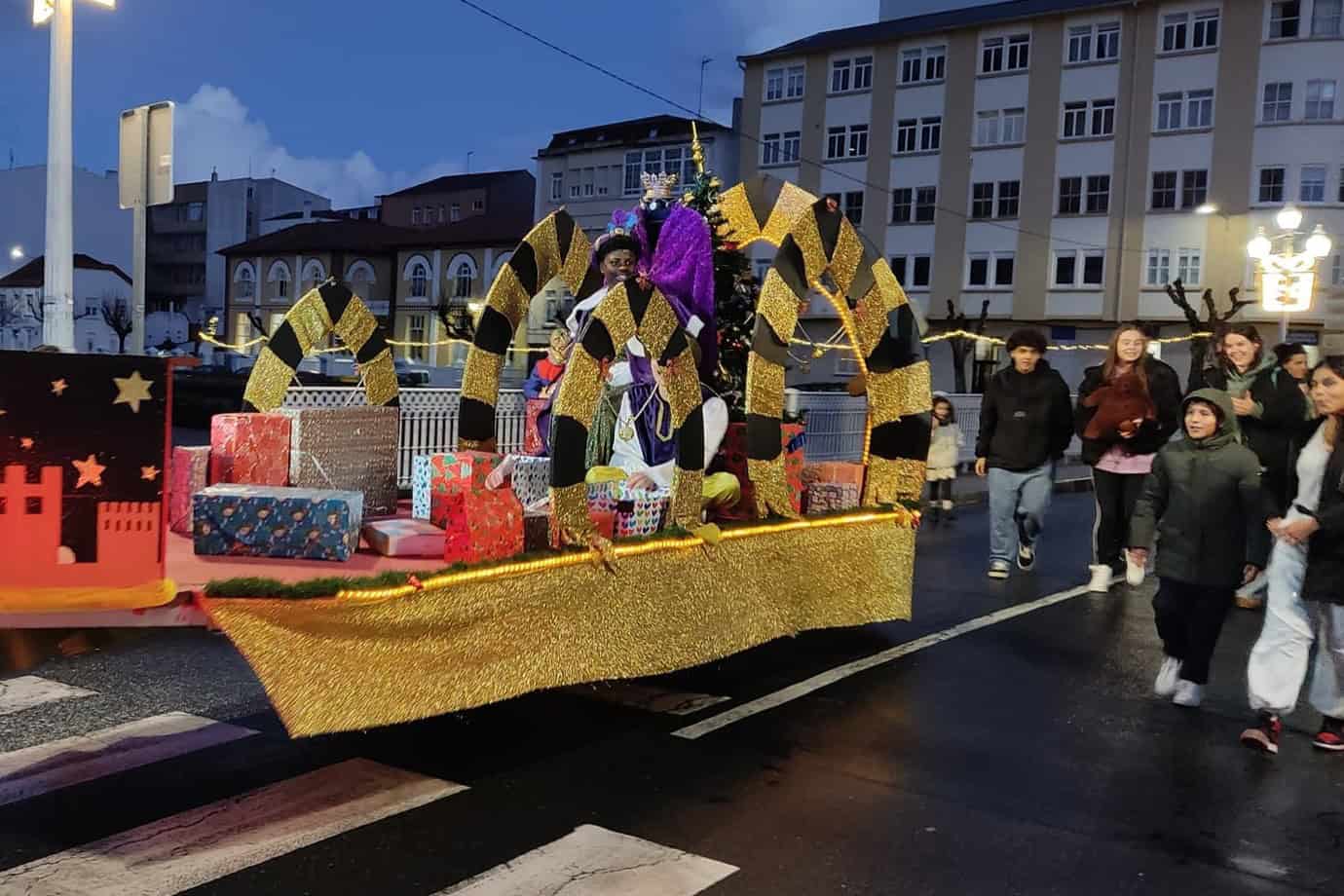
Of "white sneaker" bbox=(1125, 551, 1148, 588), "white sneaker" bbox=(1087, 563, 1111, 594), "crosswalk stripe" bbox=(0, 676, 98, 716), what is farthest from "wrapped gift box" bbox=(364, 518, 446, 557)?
"white sneaker" bbox=(1087, 563, 1111, 594)

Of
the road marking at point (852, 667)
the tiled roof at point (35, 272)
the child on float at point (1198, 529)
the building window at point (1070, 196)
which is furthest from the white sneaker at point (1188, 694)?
the tiled roof at point (35, 272)

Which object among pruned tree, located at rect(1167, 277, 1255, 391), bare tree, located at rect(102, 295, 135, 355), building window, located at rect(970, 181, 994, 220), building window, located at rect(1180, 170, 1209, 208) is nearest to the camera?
pruned tree, located at rect(1167, 277, 1255, 391)

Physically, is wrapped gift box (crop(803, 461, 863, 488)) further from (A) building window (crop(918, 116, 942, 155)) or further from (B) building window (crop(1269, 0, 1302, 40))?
(A) building window (crop(918, 116, 942, 155))

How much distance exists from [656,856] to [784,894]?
448 mm

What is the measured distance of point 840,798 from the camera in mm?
4043

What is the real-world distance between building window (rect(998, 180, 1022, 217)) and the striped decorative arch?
32.2m

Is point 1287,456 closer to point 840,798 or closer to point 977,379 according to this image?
point 840,798

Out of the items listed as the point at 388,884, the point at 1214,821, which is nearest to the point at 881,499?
the point at 1214,821

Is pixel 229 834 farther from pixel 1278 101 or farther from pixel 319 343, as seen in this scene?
pixel 1278 101

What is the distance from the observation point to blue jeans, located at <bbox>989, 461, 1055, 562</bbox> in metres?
8.26

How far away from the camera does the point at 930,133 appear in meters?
38.2

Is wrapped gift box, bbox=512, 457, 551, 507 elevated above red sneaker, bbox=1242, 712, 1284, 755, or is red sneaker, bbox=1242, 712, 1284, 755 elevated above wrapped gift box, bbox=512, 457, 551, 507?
wrapped gift box, bbox=512, 457, 551, 507

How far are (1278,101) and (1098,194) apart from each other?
5413 millimetres

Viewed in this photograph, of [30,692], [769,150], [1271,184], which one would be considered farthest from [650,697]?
[769,150]
